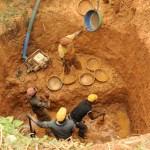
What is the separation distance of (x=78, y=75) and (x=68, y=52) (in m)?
0.97

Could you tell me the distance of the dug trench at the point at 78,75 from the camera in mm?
6863

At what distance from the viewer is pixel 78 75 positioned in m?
7.41

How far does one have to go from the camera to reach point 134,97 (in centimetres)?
673

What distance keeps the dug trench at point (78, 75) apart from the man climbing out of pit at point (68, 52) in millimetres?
268

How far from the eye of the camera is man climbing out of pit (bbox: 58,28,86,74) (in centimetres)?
637

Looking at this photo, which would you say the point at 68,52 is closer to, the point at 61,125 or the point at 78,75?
the point at 78,75

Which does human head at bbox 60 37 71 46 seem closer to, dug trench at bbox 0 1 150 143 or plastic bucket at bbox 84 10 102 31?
plastic bucket at bbox 84 10 102 31

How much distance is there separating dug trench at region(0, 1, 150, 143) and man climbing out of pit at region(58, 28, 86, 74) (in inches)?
10.6

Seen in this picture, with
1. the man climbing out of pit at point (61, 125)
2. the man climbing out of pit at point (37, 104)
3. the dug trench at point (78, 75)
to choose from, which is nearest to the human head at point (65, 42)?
the dug trench at point (78, 75)

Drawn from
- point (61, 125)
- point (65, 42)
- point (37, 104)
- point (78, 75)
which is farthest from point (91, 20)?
point (61, 125)

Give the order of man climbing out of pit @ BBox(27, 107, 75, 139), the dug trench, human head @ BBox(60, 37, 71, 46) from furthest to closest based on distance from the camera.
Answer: the dug trench
human head @ BBox(60, 37, 71, 46)
man climbing out of pit @ BBox(27, 107, 75, 139)

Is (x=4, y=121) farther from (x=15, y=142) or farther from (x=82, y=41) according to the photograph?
(x=82, y=41)

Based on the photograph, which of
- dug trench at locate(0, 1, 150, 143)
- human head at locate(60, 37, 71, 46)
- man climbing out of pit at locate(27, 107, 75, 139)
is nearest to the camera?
man climbing out of pit at locate(27, 107, 75, 139)

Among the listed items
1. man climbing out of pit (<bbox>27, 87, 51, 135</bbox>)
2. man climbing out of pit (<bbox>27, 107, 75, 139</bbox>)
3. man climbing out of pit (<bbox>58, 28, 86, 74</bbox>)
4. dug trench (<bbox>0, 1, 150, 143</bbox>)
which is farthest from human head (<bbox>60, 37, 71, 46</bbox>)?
man climbing out of pit (<bbox>27, 107, 75, 139</bbox>)
